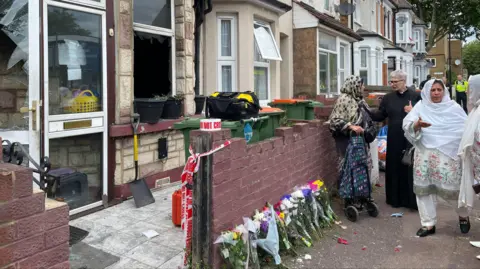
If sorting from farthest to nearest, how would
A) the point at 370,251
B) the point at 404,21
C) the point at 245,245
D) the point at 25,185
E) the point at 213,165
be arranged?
the point at 404,21, the point at 370,251, the point at 245,245, the point at 213,165, the point at 25,185

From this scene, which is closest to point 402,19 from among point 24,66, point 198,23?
point 198,23

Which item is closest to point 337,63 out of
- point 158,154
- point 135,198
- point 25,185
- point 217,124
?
point 158,154

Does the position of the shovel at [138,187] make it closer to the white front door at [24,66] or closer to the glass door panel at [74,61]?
the glass door panel at [74,61]

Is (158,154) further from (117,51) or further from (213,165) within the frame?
(213,165)

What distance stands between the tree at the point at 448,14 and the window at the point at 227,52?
1121 inches

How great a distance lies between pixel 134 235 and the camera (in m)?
4.05

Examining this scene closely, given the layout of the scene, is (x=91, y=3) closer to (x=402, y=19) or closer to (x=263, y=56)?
(x=263, y=56)

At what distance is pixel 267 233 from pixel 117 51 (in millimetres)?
3093

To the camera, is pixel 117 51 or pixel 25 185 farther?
pixel 117 51

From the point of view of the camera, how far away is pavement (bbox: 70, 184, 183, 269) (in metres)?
3.48

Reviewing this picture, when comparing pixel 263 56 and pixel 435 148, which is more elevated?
pixel 263 56

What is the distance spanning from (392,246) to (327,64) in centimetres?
953

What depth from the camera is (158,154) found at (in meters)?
5.82

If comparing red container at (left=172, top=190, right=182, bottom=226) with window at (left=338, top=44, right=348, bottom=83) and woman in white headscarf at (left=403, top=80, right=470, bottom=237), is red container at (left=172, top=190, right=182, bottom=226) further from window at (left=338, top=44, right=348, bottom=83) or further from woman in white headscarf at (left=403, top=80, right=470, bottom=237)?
window at (left=338, top=44, right=348, bottom=83)
